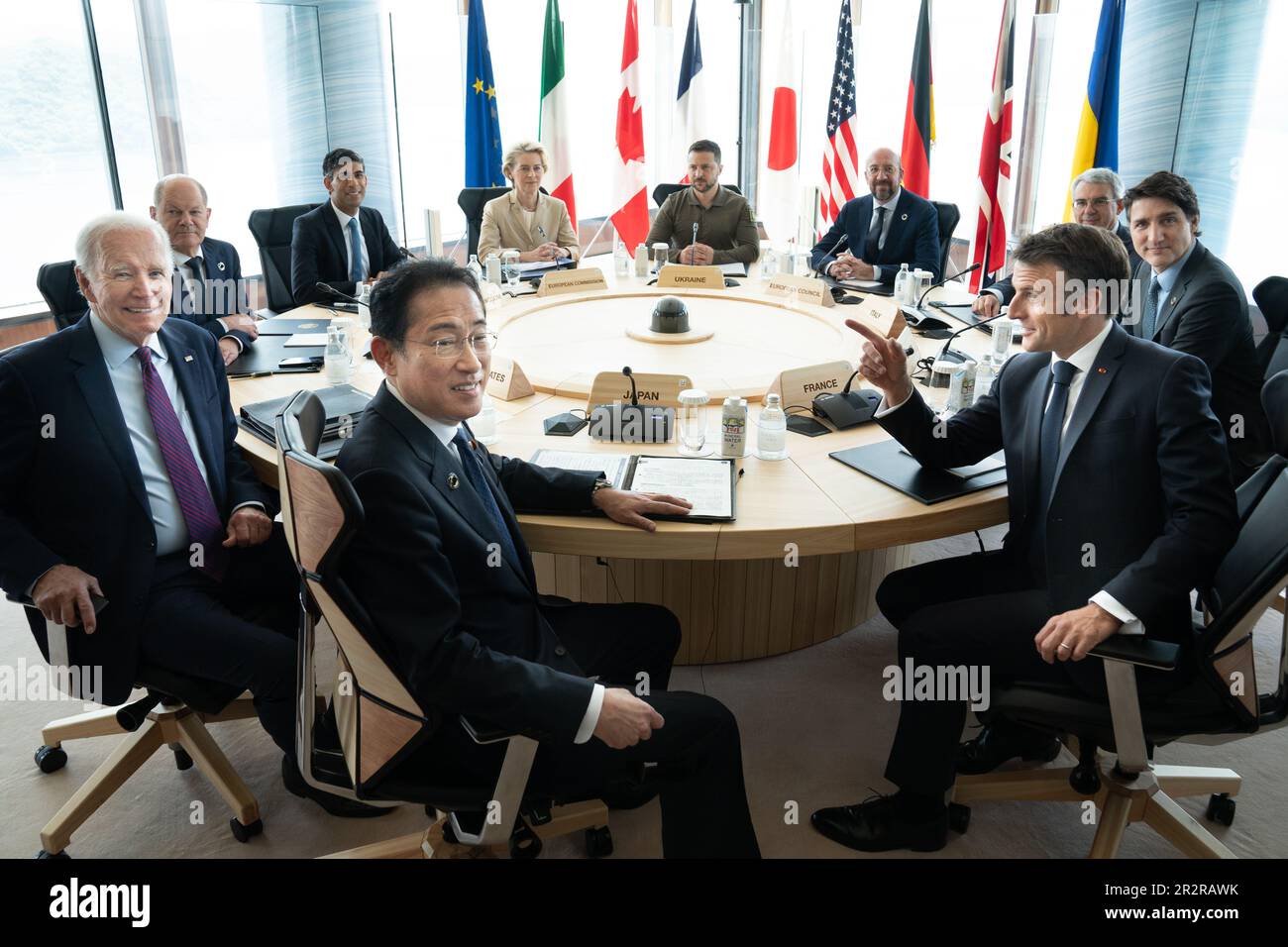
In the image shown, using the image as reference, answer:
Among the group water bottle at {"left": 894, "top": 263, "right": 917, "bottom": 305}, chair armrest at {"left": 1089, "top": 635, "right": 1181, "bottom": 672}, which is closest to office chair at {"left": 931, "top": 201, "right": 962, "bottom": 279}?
water bottle at {"left": 894, "top": 263, "right": 917, "bottom": 305}

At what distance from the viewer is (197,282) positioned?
3.53 meters

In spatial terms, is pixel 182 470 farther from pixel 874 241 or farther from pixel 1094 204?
pixel 874 241

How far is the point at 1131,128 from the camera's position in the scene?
5578mm

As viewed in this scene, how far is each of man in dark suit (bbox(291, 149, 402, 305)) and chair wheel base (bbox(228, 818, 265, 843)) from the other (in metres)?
2.64

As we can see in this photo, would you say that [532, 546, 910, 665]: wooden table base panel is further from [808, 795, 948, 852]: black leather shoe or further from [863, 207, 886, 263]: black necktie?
[863, 207, 886, 263]: black necktie

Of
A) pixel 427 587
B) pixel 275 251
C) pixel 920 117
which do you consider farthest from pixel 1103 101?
pixel 427 587

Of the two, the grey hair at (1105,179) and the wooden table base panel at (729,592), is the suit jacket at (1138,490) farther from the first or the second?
the grey hair at (1105,179)

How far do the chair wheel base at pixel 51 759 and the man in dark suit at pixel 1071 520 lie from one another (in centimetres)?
200

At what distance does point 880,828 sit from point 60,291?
301cm

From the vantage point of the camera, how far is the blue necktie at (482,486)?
71.1 inches

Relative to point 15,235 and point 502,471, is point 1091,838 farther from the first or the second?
point 15,235
